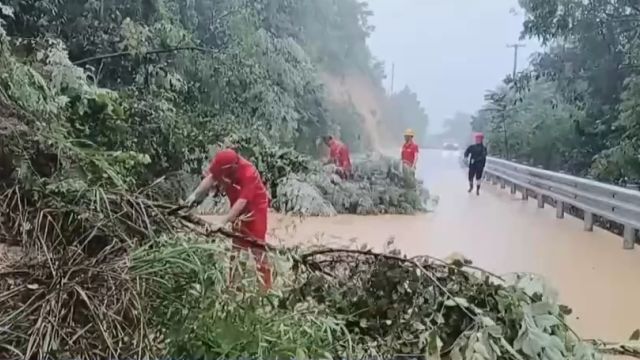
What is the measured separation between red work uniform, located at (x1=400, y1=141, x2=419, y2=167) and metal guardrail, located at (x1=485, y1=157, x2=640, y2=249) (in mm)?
1484

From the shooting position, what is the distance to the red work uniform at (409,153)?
24.0 ft

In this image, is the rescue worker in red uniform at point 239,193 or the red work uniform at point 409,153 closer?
the rescue worker in red uniform at point 239,193

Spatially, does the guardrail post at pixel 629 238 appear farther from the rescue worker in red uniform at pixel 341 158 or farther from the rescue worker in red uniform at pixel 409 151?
the rescue worker in red uniform at pixel 341 158

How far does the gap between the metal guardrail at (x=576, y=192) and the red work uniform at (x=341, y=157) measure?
2.16 metres

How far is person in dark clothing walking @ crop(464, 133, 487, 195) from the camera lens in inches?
341

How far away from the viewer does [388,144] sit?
24.3 feet

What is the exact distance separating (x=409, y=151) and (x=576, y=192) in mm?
1709

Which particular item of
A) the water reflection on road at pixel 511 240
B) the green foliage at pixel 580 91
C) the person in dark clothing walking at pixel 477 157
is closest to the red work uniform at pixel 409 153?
the water reflection on road at pixel 511 240

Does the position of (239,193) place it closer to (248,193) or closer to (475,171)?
(248,193)

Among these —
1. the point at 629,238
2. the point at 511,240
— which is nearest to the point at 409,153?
the point at 511,240

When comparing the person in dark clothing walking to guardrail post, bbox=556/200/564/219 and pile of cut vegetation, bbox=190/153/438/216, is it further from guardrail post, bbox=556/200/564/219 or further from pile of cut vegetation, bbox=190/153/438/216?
guardrail post, bbox=556/200/564/219

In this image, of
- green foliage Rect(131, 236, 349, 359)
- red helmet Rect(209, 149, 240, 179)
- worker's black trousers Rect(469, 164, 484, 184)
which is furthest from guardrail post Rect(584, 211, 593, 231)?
green foliage Rect(131, 236, 349, 359)

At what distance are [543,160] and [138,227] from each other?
6.90m

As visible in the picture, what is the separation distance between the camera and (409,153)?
7590 mm
